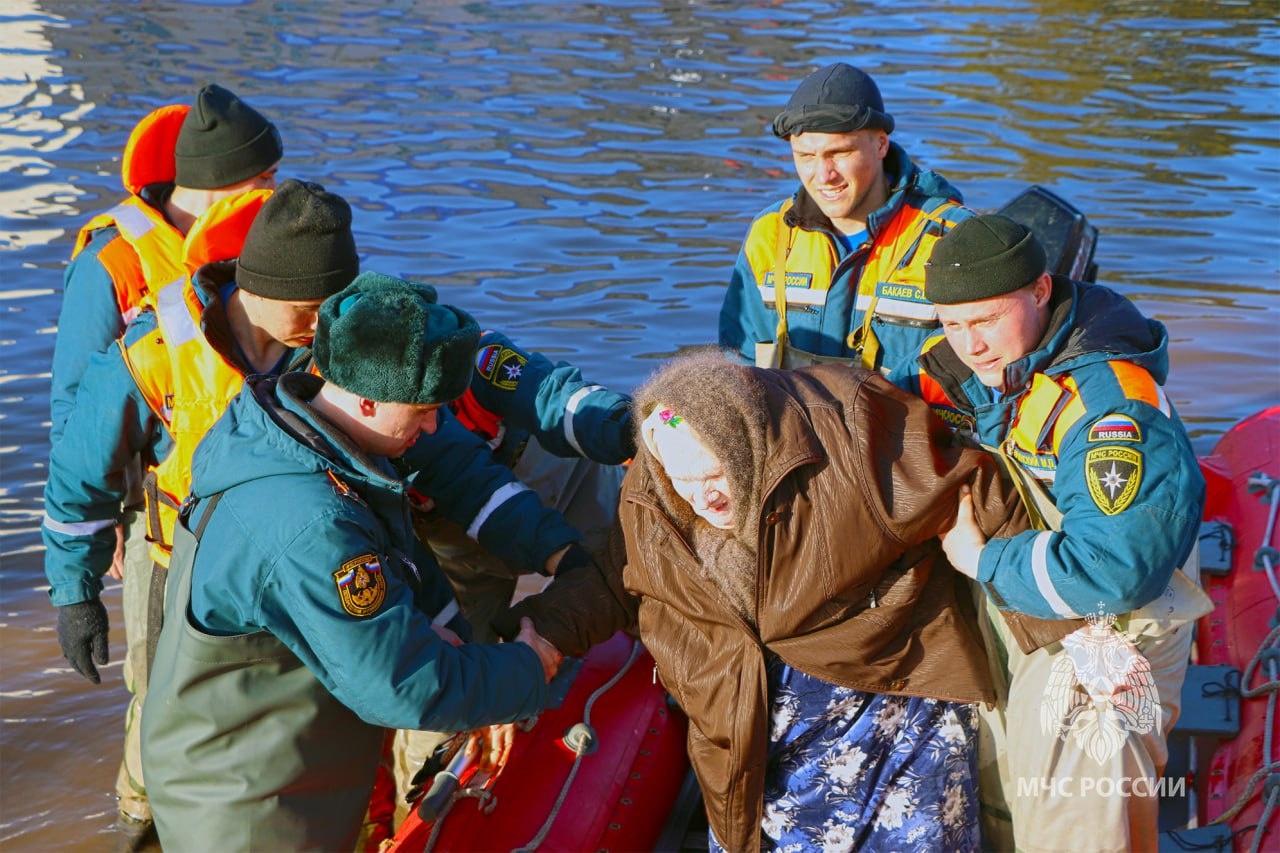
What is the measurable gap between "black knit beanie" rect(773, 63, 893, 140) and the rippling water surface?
10.5ft

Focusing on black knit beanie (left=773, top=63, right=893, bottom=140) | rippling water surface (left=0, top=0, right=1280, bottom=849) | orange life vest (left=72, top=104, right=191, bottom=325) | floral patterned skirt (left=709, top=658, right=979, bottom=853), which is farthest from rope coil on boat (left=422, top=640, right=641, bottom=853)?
rippling water surface (left=0, top=0, right=1280, bottom=849)

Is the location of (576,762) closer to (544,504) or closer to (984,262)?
(544,504)

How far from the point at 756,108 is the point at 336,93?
12.6ft

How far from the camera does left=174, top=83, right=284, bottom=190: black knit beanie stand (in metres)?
3.81

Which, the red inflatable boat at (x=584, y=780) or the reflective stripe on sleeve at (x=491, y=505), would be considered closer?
the red inflatable boat at (x=584, y=780)

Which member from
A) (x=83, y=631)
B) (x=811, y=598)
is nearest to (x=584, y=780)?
(x=811, y=598)

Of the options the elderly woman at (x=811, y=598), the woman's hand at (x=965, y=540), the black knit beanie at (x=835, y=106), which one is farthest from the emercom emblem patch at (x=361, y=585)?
the black knit beanie at (x=835, y=106)

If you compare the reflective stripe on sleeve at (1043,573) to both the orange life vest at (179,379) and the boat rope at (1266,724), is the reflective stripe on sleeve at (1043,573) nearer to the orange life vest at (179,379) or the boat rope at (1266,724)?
the boat rope at (1266,724)

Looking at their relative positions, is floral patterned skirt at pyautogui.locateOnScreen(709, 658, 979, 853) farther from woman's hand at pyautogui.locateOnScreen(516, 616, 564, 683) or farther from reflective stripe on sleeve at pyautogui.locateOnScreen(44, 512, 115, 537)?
reflective stripe on sleeve at pyautogui.locateOnScreen(44, 512, 115, 537)

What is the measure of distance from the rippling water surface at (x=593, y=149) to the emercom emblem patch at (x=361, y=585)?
7.86 ft

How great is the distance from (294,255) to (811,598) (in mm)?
1399

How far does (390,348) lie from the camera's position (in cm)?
264

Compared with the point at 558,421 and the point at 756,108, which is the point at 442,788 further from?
the point at 756,108

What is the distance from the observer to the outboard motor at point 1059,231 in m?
4.46
